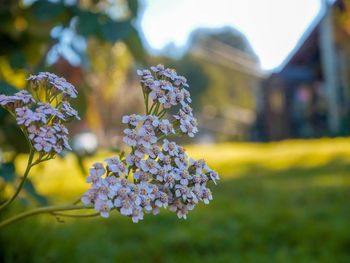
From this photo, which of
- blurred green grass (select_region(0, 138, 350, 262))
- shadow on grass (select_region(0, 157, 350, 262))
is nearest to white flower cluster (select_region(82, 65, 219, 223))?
blurred green grass (select_region(0, 138, 350, 262))

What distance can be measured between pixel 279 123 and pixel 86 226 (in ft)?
36.4

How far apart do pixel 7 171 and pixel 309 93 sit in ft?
45.3

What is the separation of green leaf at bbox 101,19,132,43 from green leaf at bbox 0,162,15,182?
0.44 meters

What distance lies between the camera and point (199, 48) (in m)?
26.7

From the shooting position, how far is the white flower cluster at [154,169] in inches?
27.0

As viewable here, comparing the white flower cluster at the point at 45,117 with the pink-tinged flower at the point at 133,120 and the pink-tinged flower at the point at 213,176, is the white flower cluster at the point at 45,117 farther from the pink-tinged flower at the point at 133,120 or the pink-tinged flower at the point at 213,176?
the pink-tinged flower at the point at 213,176

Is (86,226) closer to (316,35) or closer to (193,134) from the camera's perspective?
(193,134)

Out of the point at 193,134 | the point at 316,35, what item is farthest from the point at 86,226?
the point at 316,35

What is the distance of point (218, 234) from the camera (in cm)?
311

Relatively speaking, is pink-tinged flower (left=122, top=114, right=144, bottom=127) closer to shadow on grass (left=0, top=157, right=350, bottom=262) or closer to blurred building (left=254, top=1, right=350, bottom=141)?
shadow on grass (left=0, top=157, right=350, bottom=262)

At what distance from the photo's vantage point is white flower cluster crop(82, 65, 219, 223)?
685 millimetres

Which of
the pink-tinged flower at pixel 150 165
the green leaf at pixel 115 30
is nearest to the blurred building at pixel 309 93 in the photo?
the green leaf at pixel 115 30

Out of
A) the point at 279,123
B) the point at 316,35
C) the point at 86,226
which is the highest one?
the point at 316,35

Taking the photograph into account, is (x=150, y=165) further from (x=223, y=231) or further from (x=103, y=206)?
(x=223, y=231)
